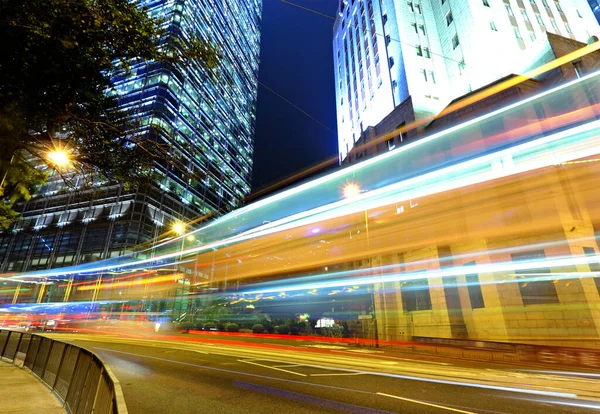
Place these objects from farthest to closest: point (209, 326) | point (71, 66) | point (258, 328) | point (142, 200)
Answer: point (142, 200) → point (209, 326) → point (258, 328) → point (71, 66)

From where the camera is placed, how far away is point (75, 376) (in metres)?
5.82

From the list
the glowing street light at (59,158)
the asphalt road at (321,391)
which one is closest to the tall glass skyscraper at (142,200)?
the glowing street light at (59,158)

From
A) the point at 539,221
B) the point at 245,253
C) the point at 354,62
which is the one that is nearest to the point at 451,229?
the point at 539,221

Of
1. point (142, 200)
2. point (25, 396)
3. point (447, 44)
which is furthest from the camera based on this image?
point (142, 200)

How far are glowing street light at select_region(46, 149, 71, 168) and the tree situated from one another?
0.13 meters

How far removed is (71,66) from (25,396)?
314 inches

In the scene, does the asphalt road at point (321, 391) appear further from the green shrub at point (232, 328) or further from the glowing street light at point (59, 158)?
the green shrub at point (232, 328)

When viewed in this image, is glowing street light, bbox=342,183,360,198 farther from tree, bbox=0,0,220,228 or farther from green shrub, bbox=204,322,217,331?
green shrub, bbox=204,322,217,331

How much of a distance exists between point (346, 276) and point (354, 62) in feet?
153

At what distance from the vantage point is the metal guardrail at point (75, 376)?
3.37 metres

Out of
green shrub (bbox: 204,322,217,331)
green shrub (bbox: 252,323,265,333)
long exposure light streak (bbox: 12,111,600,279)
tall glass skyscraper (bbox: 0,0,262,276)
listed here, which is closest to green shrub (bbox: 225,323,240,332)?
green shrub (bbox: 204,322,217,331)

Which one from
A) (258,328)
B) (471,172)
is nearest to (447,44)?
(471,172)

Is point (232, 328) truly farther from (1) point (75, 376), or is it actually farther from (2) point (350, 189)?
(1) point (75, 376)

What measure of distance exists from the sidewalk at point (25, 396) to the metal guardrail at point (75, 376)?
17 cm
